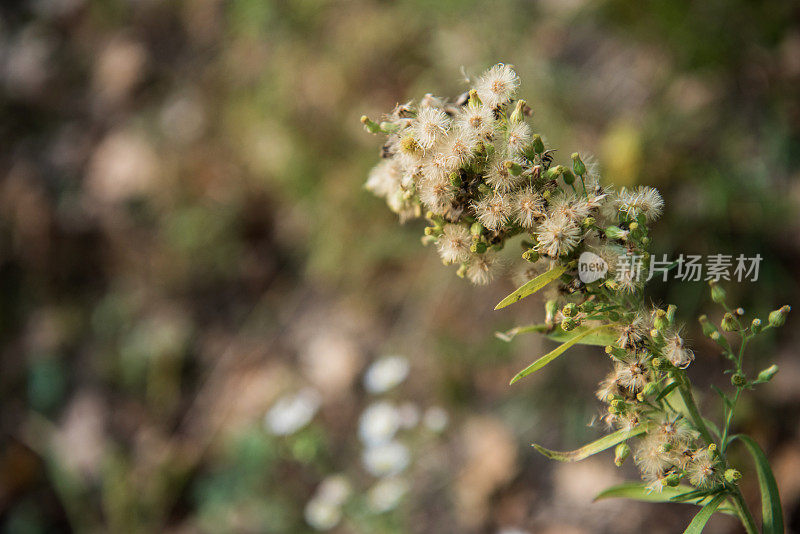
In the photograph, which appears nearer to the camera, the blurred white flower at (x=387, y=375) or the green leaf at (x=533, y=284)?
the green leaf at (x=533, y=284)

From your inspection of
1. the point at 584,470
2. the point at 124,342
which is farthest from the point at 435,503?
the point at 124,342

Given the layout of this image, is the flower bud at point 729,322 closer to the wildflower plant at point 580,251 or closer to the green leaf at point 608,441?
the wildflower plant at point 580,251

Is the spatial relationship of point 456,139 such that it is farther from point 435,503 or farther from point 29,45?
point 29,45

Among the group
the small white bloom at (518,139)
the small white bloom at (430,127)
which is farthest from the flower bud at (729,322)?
the small white bloom at (430,127)

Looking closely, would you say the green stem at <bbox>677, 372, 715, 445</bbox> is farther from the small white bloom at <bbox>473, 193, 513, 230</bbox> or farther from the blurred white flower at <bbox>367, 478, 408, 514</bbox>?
the blurred white flower at <bbox>367, 478, 408, 514</bbox>

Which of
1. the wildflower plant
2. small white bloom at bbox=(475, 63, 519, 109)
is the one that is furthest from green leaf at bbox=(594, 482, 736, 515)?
small white bloom at bbox=(475, 63, 519, 109)

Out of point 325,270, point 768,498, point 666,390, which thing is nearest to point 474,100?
point 666,390
